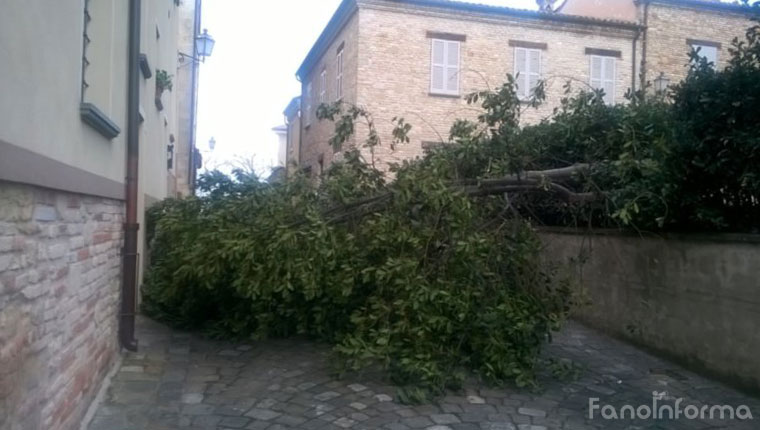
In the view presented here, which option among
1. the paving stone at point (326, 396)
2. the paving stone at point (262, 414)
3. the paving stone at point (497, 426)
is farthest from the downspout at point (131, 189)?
the paving stone at point (497, 426)

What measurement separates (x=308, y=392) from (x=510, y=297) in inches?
82.7

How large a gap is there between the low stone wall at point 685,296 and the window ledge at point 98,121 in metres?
4.56

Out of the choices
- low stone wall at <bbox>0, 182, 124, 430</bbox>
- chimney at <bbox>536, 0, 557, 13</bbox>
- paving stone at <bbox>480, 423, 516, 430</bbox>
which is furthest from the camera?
chimney at <bbox>536, 0, 557, 13</bbox>

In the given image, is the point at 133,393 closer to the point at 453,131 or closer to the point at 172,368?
the point at 172,368

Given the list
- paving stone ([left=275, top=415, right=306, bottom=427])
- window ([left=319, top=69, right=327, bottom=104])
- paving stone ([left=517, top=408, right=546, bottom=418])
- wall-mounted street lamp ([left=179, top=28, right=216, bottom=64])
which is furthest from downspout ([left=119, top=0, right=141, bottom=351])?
window ([left=319, top=69, right=327, bottom=104])

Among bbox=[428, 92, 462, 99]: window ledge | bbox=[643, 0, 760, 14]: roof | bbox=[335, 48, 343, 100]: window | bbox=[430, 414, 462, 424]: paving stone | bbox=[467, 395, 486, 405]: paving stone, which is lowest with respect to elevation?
bbox=[430, 414, 462, 424]: paving stone

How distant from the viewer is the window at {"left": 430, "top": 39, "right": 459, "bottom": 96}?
1700 centimetres

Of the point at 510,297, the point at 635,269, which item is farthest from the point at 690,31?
the point at 510,297

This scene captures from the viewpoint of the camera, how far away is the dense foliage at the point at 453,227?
559 cm

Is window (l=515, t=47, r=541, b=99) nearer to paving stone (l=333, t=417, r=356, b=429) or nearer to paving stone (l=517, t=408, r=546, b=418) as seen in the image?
paving stone (l=517, t=408, r=546, b=418)

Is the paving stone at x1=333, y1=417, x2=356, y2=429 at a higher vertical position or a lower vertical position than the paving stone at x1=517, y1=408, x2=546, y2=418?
lower

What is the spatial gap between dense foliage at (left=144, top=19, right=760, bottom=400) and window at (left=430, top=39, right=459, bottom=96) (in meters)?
9.85

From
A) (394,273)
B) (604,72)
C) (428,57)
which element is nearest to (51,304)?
(394,273)

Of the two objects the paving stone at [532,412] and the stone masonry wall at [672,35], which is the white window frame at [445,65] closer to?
the stone masonry wall at [672,35]
